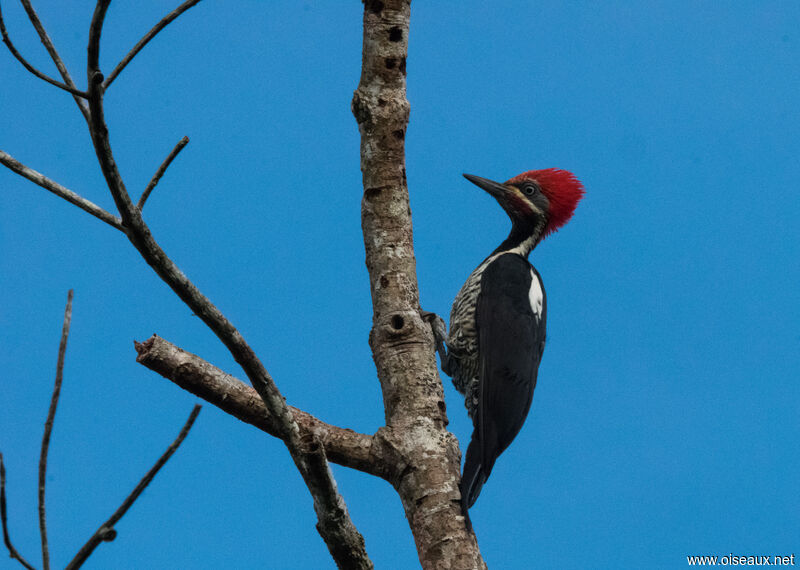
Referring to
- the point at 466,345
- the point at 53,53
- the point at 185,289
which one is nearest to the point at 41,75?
the point at 53,53

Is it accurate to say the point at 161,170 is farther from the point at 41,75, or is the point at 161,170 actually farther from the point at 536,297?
the point at 536,297

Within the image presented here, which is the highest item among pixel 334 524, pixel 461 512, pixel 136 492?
pixel 461 512

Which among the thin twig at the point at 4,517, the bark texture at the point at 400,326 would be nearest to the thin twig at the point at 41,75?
the thin twig at the point at 4,517

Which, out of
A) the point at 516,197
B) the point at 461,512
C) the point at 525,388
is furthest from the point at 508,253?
the point at 461,512

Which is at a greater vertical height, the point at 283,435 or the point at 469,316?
the point at 469,316

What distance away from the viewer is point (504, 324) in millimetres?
3713

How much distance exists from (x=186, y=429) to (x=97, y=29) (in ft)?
2.18

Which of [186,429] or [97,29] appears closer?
[186,429]

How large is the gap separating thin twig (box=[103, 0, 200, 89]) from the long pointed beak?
121 inches

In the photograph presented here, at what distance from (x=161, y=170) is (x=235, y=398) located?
4.12 ft

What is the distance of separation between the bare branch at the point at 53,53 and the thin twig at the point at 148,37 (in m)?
0.07

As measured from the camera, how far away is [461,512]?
2.60 metres

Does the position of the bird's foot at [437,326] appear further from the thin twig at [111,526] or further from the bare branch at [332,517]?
the thin twig at [111,526]

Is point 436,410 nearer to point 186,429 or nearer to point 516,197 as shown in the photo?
point 186,429
